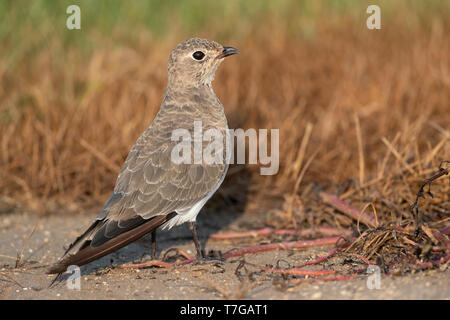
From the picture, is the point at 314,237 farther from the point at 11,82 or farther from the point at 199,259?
the point at 11,82

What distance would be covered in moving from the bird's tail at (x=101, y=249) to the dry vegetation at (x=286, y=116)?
1318mm

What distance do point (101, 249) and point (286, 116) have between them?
304 cm

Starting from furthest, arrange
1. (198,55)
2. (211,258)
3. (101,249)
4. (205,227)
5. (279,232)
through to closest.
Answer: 1. (205,227)
2. (279,232)
3. (198,55)
4. (211,258)
5. (101,249)

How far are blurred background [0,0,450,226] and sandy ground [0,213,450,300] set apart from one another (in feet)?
1.75

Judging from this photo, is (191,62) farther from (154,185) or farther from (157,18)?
(157,18)

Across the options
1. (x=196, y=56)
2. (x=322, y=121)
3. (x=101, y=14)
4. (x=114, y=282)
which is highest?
(x=101, y=14)

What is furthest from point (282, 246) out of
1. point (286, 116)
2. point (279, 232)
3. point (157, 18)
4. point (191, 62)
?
point (157, 18)

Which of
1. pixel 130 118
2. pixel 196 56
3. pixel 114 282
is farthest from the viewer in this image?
pixel 130 118

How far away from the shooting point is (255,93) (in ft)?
20.5

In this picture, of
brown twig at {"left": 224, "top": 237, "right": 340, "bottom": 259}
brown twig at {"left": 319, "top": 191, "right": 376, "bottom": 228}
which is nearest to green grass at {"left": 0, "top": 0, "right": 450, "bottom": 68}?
brown twig at {"left": 319, "top": 191, "right": 376, "bottom": 228}

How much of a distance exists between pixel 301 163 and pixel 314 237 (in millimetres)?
1113

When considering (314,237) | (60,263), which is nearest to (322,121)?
(314,237)

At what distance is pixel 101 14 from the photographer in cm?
741

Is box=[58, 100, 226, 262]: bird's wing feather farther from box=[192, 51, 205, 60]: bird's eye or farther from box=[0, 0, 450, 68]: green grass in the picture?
box=[0, 0, 450, 68]: green grass
